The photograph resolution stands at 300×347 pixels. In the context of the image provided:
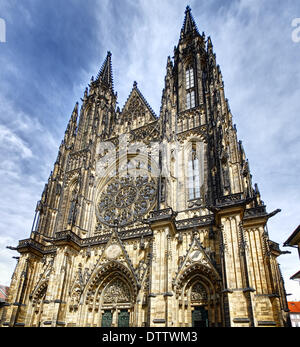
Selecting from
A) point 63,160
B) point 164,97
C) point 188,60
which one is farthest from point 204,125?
point 63,160

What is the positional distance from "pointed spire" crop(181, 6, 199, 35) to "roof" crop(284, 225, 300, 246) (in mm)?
21096

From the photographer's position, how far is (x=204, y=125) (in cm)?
1805

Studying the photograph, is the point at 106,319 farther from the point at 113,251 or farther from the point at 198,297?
the point at 198,297

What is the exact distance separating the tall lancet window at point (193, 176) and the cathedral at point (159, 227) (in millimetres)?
65

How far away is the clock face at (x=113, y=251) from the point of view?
15344mm

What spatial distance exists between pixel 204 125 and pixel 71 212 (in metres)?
10.4

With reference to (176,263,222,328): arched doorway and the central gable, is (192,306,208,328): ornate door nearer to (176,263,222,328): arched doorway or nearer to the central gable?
(176,263,222,328): arched doorway

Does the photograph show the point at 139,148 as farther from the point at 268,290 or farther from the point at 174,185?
the point at 268,290

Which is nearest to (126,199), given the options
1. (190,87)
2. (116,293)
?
(116,293)

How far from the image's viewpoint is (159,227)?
1370 centimetres

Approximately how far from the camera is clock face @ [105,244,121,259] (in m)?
15.3

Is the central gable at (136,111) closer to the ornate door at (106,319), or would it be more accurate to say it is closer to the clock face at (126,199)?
the clock face at (126,199)

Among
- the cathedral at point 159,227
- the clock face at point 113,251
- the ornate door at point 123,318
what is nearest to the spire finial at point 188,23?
the cathedral at point 159,227

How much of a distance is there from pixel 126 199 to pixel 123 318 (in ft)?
23.6
